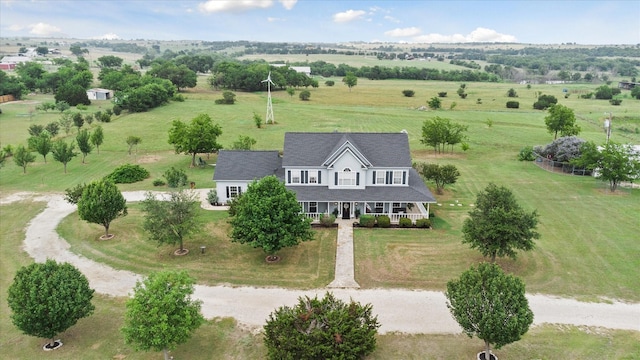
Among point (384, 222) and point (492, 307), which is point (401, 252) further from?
point (492, 307)

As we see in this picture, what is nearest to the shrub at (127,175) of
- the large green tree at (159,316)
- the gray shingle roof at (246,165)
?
the gray shingle roof at (246,165)

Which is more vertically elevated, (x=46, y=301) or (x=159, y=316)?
(x=159, y=316)

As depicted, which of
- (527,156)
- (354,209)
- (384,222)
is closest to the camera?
(384,222)

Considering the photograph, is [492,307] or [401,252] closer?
[492,307]

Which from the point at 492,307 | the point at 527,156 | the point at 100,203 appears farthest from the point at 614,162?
the point at 100,203

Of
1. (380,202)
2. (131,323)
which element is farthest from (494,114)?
(131,323)

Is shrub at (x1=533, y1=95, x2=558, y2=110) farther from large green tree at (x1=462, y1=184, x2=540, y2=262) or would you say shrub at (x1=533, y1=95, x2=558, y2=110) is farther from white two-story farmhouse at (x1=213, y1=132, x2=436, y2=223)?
large green tree at (x1=462, y1=184, x2=540, y2=262)

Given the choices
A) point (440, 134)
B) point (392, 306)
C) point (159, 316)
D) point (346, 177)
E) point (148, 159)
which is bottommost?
point (392, 306)
